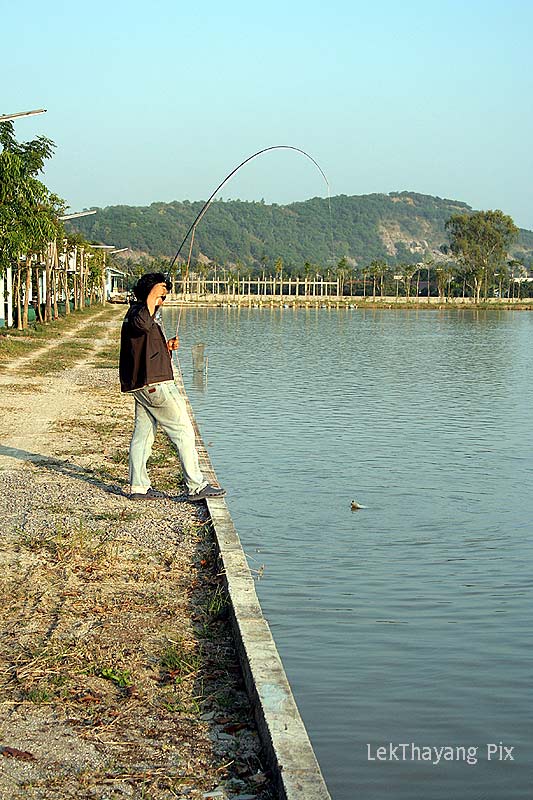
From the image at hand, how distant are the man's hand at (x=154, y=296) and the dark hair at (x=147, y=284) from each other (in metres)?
0.02

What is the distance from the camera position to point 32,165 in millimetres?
25328

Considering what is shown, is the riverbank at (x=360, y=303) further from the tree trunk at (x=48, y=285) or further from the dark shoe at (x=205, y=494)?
the dark shoe at (x=205, y=494)

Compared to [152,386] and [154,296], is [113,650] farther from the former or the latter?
[154,296]

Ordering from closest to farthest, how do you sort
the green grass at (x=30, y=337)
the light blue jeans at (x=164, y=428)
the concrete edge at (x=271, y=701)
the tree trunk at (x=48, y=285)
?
the concrete edge at (x=271, y=701) → the light blue jeans at (x=164, y=428) → the green grass at (x=30, y=337) → the tree trunk at (x=48, y=285)

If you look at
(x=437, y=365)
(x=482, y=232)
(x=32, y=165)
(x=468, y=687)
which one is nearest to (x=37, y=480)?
(x=468, y=687)

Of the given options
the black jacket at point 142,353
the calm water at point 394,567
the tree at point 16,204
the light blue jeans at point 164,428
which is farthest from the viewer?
the tree at point 16,204

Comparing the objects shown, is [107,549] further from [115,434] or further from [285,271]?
[285,271]

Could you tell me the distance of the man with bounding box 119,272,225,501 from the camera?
870 centimetres

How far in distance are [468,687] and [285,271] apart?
165 meters

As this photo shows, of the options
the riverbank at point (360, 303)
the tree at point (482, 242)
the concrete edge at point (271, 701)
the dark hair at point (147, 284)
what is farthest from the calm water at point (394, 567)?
the tree at point (482, 242)

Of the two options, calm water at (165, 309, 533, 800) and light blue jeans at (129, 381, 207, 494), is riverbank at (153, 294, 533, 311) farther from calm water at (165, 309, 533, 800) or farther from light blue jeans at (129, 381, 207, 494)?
light blue jeans at (129, 381, 207, 494)

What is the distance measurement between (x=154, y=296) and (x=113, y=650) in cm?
414

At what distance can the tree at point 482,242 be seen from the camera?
14038 centimetres

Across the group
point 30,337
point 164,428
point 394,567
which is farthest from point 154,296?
point 30,337
